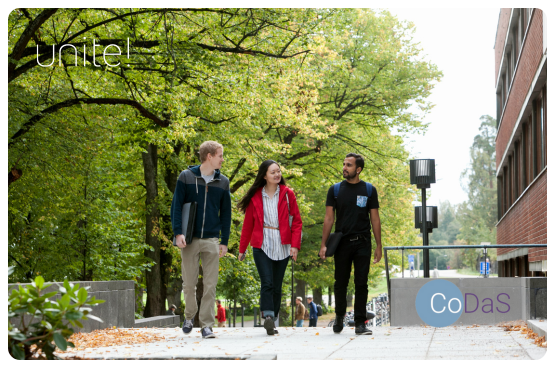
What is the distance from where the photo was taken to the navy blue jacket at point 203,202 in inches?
270

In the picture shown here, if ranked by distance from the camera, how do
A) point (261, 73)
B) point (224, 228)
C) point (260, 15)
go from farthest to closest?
point (261, 73)
point (260, 15)
point (224, 228)

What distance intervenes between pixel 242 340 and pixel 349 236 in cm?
168

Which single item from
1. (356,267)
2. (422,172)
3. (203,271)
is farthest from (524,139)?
(203,271)

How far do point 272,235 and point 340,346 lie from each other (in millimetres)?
1695

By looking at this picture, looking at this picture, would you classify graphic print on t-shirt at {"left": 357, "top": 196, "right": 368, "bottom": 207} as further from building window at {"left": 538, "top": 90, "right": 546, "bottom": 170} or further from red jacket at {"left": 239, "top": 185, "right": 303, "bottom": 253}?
building window at {"left": 538, "top": 90, "right": 546, "bottom": 170}

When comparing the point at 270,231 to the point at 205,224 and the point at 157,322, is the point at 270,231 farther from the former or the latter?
the point at 157,322

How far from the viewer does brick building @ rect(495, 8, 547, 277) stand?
1243 centimetres

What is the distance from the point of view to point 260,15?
1314cm

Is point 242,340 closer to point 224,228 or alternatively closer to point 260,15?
point 224,228

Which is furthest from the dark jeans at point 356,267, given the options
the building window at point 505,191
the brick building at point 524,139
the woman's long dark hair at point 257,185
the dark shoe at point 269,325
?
the building window at point 505,191

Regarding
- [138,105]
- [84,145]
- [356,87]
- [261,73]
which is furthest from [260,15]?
[356,87]

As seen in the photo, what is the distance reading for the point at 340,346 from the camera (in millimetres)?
5875

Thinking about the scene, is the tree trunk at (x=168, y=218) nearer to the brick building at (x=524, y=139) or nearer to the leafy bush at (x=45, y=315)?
the brick building at (x=524, y=139)

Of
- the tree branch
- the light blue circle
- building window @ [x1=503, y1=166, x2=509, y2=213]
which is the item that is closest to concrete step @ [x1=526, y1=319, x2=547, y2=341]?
the light blue circle
